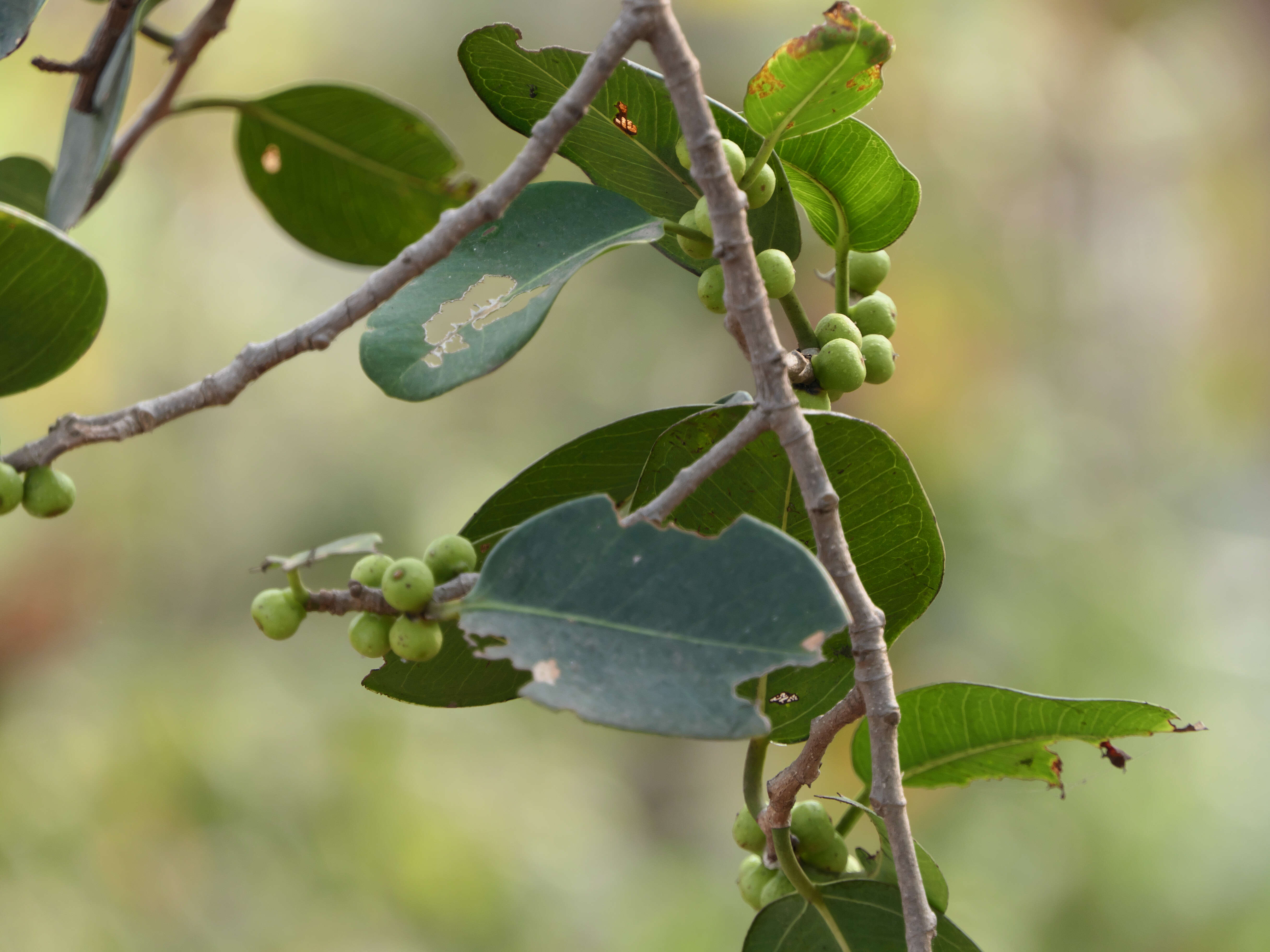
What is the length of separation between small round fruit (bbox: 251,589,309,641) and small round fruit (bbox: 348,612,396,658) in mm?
21

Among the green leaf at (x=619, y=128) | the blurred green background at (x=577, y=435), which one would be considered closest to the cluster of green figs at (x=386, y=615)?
the green leaf at (x=619, y=128)

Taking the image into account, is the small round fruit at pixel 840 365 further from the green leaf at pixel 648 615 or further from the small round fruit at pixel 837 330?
the green leaf at pixel 648 615

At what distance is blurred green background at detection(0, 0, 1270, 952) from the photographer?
9.11 feet

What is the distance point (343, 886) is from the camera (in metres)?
2.92

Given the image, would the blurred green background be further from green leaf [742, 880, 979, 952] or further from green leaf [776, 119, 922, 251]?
green leaf [742, 880, 979, 952]

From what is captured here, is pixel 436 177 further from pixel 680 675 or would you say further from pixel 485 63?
pixel 680 675

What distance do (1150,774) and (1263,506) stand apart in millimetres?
1359

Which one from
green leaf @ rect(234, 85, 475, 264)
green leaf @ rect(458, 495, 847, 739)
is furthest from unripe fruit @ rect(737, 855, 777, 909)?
green leaf @ rect(234, 85, 475, 264)

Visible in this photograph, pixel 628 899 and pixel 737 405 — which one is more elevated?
pixel 737 405

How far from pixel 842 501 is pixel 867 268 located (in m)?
0.16

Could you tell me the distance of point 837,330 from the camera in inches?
18.5

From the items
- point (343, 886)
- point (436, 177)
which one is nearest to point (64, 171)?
point (436, 177)

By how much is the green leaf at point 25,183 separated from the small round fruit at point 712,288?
553mm

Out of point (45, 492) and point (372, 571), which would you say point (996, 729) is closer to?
point (372, 571)
